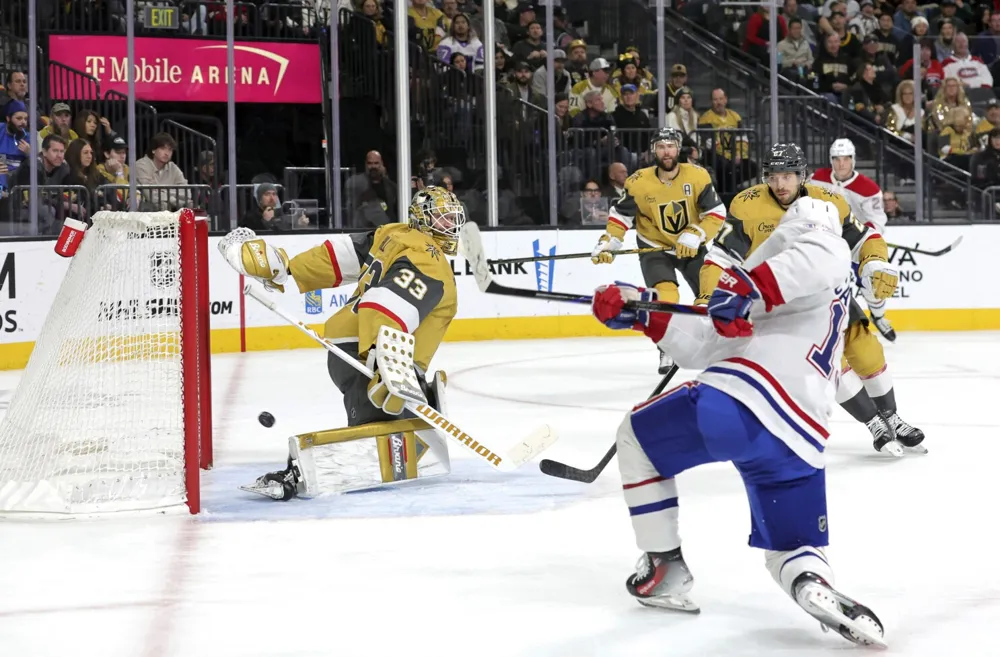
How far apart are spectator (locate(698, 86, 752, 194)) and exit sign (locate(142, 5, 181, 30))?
3.60 m

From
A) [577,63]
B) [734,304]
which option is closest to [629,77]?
[577,63]

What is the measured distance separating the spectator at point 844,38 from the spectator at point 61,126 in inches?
239

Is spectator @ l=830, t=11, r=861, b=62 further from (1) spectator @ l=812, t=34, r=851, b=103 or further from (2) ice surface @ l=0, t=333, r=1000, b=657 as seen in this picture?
(2) ice surface @ l=0, t=333, r=1000, b=657

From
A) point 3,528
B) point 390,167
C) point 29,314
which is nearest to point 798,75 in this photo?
point 390,167

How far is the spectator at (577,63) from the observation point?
9695 millimetres

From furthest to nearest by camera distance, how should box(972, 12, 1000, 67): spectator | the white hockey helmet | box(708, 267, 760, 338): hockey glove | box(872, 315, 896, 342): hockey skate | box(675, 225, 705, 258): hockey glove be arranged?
box(972, 12, 1000, 67): spectator → box(872, 315, 896, 342): hockey skate → box(675, 225, 705, 258): hockey glove → the white hockey helmet → box(708, 267, 760, 338): hockey glove

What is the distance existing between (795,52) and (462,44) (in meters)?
2.83

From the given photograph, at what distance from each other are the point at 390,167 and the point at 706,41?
282 centimetres

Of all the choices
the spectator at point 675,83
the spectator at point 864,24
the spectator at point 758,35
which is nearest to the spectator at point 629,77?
the spectator at point 675,83

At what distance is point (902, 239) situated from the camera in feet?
31.4

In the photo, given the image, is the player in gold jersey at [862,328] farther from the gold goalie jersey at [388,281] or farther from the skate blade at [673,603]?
the skate blade at [673,603]

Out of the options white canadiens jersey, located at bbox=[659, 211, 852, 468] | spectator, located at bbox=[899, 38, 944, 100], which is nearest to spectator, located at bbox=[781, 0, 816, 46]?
spectator, located at bbox=[899, 38, 944, 100]

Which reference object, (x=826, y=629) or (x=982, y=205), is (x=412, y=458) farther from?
(x=982, y=205)

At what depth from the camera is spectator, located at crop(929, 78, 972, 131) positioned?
10195 millimetres
